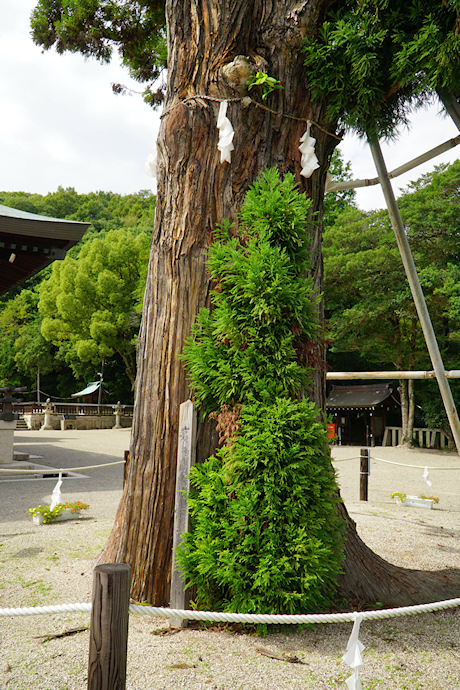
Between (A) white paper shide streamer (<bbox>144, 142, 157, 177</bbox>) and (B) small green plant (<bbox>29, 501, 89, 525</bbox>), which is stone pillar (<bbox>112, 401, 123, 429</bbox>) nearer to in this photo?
(B) small green plant (<bbox>29, 501, 89, 525</bbox>)

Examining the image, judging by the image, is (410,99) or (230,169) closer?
(230,169)

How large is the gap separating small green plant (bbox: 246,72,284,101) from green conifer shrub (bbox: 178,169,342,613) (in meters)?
0.62

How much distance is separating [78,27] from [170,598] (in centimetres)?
684

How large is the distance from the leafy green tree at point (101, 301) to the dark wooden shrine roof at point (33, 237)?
2149 cm

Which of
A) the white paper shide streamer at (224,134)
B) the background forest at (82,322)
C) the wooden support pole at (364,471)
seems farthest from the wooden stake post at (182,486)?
the background forest at (82,322)

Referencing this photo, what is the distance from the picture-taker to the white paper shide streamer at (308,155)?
352cm

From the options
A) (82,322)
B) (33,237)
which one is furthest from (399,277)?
(82,322)

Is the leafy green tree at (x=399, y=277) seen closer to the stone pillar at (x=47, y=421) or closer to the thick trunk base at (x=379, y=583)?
the thick trunk base at (x=379, y=583)

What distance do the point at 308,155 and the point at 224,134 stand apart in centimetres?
61

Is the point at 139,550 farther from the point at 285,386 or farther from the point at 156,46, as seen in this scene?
the point at 156,46

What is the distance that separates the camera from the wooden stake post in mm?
3102

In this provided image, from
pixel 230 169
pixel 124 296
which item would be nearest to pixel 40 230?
pixel 230 169

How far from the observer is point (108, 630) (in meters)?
1.70

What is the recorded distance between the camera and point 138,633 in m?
2.95
